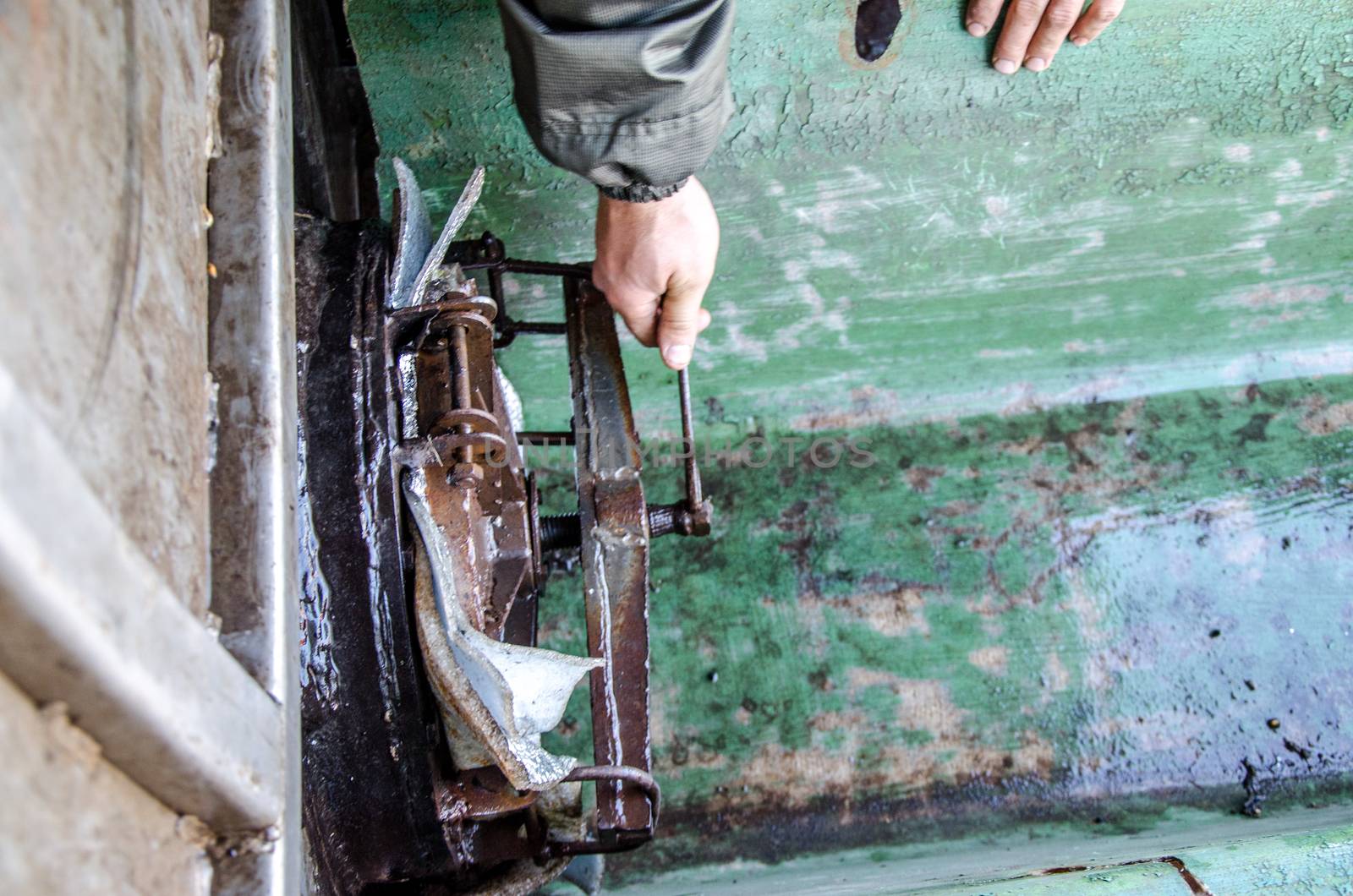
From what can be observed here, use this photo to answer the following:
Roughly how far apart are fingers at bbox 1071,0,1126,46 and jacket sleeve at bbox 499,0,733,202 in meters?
0.83

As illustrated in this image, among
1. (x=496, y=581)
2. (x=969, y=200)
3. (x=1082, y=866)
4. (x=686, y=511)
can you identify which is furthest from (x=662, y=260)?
(x=1082, y=866)

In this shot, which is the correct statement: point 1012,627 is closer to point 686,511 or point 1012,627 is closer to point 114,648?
point 686,511

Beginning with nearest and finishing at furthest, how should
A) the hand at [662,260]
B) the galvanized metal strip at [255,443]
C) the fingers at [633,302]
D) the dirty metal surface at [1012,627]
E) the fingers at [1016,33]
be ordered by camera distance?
the galvanized metal strip at [255,443]
the hand at [662,260]
the fingers at [633,302]
the fingers at [1016,33]
the dirty metal surface at [1012,627]

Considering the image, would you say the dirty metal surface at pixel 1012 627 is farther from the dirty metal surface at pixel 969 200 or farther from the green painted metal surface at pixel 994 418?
the dirty metal surface at pixel 969 200

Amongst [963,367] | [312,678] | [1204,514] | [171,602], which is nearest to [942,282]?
[963,367]

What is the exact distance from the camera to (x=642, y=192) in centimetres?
138

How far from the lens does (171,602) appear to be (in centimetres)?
72

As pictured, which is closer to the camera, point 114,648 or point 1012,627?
point 114,648

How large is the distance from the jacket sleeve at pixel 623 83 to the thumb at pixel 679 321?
179mm

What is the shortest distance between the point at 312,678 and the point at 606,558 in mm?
438

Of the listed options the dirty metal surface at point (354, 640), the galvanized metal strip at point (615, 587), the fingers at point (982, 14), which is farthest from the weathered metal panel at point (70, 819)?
the fingers at point (982, 14)

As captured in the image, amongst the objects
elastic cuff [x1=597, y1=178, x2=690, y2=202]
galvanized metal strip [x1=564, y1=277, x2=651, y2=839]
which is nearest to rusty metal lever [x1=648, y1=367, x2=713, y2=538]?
galvanized metal strip [x1=564, y1=277, x2=651, y2=839]

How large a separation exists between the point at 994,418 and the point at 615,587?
133 centimetres

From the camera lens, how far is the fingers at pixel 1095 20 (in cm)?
171
